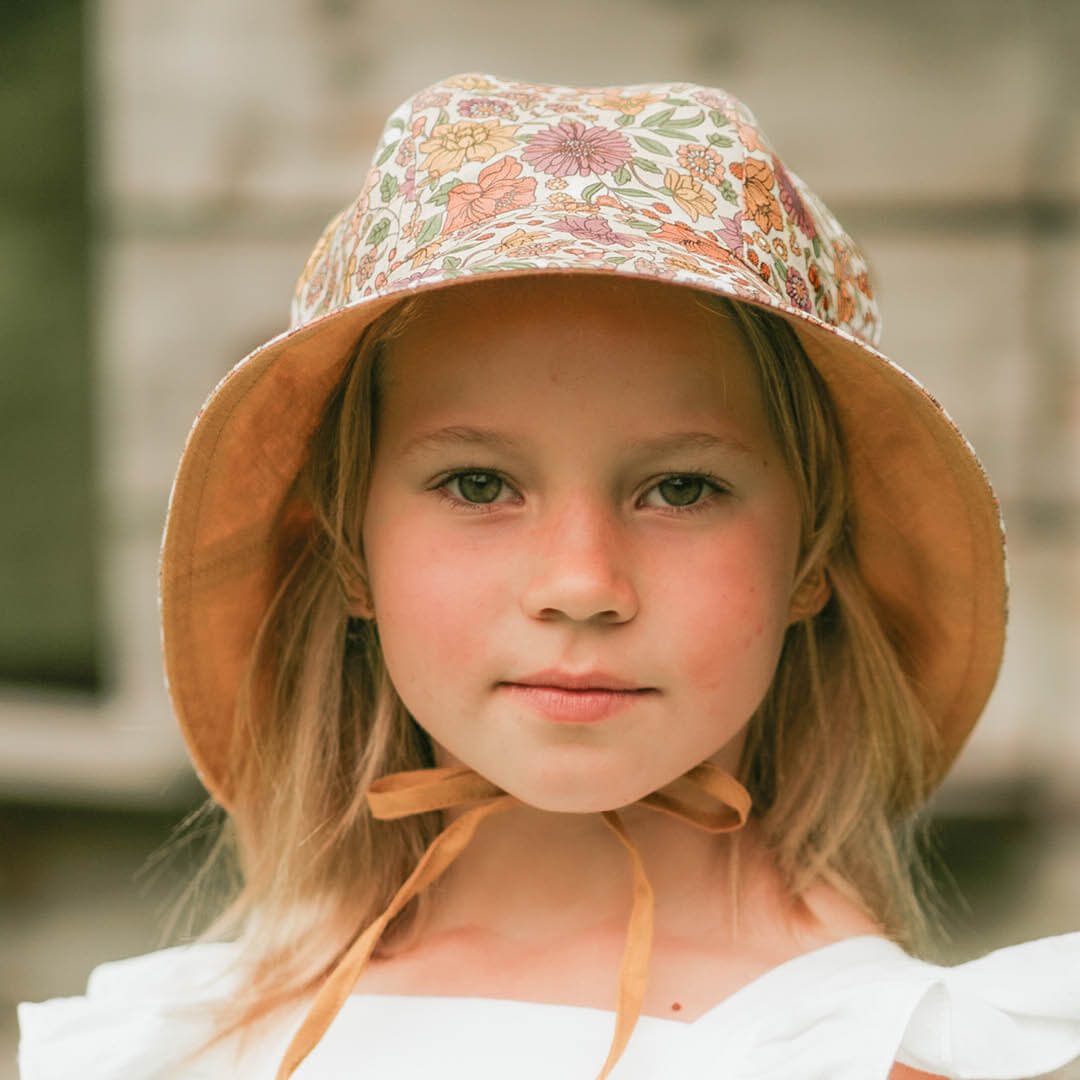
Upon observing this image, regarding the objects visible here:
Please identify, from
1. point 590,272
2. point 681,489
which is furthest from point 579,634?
point 590,272

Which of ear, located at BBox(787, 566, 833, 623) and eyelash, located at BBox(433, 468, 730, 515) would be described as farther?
ear, located at BBox(787, 566, 833, 623)

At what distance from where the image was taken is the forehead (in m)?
1.02

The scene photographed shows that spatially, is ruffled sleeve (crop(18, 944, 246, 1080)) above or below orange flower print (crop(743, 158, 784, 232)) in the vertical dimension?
below

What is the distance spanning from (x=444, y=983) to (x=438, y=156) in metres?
0.66

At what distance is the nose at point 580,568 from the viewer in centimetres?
97

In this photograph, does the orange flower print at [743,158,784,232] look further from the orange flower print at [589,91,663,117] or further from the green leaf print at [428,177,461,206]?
the green leaf print at [428,177,461,206]

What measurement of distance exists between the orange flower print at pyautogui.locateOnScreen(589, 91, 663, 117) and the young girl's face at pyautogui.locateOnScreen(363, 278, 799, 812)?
16 centimetres

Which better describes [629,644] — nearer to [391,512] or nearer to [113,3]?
[391,512]

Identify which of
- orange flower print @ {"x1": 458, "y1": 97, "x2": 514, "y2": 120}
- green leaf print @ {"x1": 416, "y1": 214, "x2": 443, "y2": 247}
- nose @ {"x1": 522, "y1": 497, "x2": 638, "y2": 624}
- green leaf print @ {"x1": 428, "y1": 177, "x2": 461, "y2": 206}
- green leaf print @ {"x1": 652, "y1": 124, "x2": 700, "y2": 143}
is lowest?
nose @ {"x1": 522, "y1": 497, "x2": 638, "y2": 624}

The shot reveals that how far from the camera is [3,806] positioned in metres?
2.89

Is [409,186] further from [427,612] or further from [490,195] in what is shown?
[427,612]

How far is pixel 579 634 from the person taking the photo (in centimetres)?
100

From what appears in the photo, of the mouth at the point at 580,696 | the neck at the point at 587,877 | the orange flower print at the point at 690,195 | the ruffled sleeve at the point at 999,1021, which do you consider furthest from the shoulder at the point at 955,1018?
the orange flower print at the point at 690,195

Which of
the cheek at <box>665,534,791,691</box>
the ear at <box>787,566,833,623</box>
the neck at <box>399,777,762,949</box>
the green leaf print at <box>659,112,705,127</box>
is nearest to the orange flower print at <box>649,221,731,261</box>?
→ the green leaf print at <box>659,112,705,127</box>
